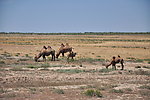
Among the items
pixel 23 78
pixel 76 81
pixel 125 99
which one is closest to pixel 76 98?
pixel 125 99

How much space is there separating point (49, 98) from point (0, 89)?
Answer: 3.07 metres

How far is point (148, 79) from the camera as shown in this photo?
19.5 metres

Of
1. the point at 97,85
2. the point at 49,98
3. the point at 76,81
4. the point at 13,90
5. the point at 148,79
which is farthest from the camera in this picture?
the point at 148,79

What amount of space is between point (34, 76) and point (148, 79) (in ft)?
25.1

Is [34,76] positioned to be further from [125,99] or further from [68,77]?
[125,99]

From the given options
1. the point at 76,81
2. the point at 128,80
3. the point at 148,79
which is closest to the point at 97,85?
the point at 76,81

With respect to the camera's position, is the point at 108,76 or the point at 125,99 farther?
the point at 108,76

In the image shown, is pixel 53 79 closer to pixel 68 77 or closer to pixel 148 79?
pixel 68 77

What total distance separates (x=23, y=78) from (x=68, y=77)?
3.05 m

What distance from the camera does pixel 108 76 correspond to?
2052 centimetres

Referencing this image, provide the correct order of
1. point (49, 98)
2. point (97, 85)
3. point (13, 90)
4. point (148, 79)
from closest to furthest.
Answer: point (49, 98) < point (13, 90) < point (97, 85) < point (148, 79)

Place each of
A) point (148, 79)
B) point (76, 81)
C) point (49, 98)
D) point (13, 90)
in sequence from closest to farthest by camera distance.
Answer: point (49, 98), point (13, 90), point (76, 81), point (148, 79)

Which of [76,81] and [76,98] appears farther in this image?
[76,81]

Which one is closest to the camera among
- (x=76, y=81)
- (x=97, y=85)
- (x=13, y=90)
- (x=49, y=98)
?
(x=49, y=98)
